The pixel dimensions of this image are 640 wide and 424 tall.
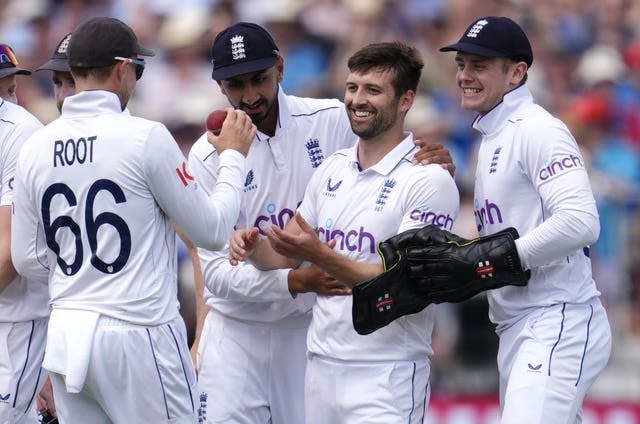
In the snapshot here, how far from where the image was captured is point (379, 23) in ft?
40.8

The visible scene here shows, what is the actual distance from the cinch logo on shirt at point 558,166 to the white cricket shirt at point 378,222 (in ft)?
1.44

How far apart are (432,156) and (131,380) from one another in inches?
70.4

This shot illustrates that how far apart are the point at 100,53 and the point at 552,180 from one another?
209 centimetres

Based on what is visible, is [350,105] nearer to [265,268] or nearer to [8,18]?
[265,268]

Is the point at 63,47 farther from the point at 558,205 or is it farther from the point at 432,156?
the point at 558,205

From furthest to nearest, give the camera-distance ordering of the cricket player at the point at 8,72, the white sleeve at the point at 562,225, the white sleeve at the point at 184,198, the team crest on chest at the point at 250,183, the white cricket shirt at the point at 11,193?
1. the cricket player at the point at 8,72
2. the team crest on chest at the point at 250,183
3. the white cricket shirt at the point at 11,193
4. the white sleeve at the point at 562,225
5. the white sleeve at the point at 184,198

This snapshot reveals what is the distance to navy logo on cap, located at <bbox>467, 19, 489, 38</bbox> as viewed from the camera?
20.5ft

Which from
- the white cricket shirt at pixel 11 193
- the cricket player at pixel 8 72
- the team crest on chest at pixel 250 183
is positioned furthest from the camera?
the cricket player at pixel 8 72

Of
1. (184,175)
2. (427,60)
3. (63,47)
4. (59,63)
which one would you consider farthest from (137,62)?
(427,60)

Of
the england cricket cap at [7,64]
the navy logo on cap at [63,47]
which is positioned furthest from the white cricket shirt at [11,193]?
the navy logo on cap at [63,47]

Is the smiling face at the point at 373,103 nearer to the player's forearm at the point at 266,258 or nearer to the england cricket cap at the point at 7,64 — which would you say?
the player's forearm at the point at 266,258

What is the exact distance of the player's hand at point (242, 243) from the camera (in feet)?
20.0

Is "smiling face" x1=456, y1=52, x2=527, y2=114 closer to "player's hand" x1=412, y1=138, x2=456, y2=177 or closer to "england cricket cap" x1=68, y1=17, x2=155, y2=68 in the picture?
"player's hand" x1=412, y1=138, x2=456, y2=177

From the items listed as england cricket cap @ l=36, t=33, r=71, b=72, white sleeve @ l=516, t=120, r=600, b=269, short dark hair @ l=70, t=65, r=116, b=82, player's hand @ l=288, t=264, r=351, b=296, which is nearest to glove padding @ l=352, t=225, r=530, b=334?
white sleeve @ l=516, t=120, r=600, b=269
